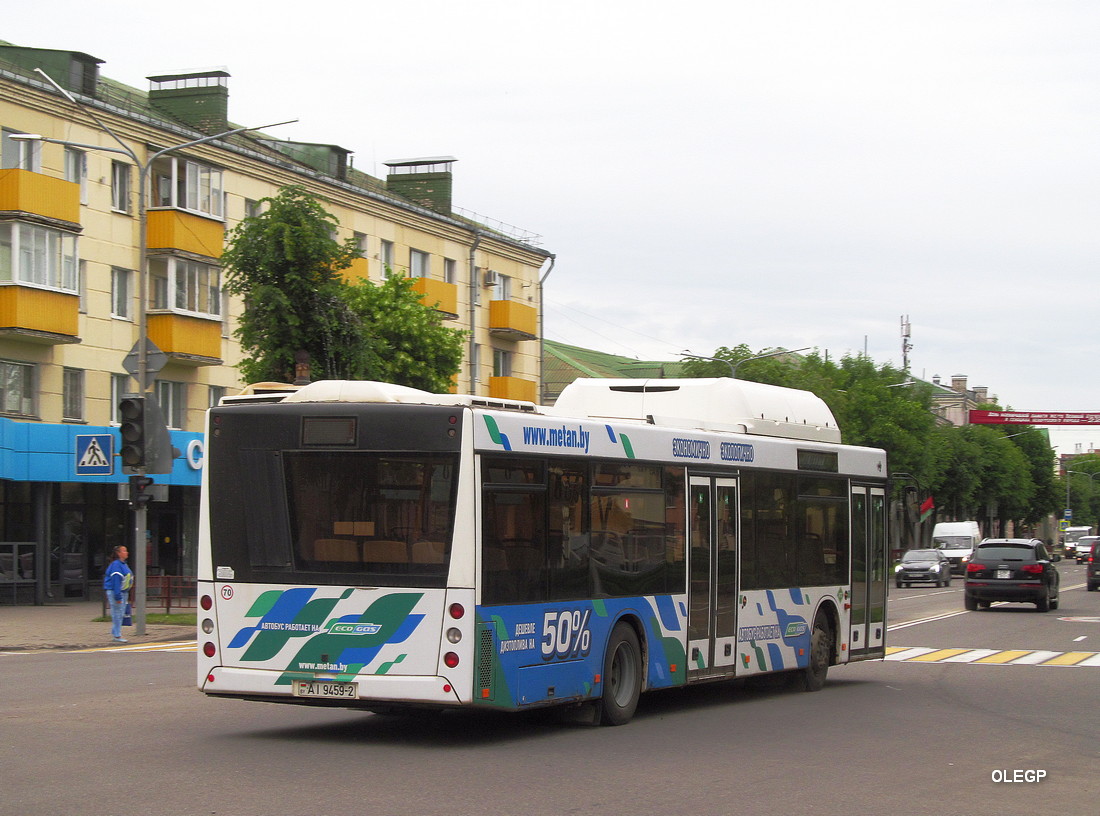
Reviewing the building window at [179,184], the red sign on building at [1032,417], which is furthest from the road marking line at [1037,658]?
the red sign on building at [1032,417]

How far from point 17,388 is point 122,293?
16.7 ft

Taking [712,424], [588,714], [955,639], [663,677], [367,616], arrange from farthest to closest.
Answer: [955,639] → [712,424] → [663,677] → [588,714] → [367,616]

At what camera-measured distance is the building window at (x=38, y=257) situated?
115 feet

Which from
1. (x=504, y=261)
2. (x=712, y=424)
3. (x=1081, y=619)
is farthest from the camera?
(x=504, y=261)

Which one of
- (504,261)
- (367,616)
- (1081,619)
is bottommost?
(1081,619)

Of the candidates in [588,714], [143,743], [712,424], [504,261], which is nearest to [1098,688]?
[712,424]

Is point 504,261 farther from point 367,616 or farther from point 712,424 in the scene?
point 367,616

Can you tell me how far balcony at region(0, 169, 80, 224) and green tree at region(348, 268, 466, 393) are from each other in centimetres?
718

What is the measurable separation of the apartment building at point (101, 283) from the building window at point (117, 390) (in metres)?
0.06

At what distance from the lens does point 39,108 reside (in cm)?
3612

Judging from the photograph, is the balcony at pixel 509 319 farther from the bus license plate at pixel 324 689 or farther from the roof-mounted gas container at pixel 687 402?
the bus license plate at pixel 324 689

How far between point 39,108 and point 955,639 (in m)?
24.5

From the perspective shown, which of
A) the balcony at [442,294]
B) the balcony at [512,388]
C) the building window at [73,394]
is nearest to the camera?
the building window at [73,394]

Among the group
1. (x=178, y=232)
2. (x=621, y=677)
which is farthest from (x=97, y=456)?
(x=621, y=677)
